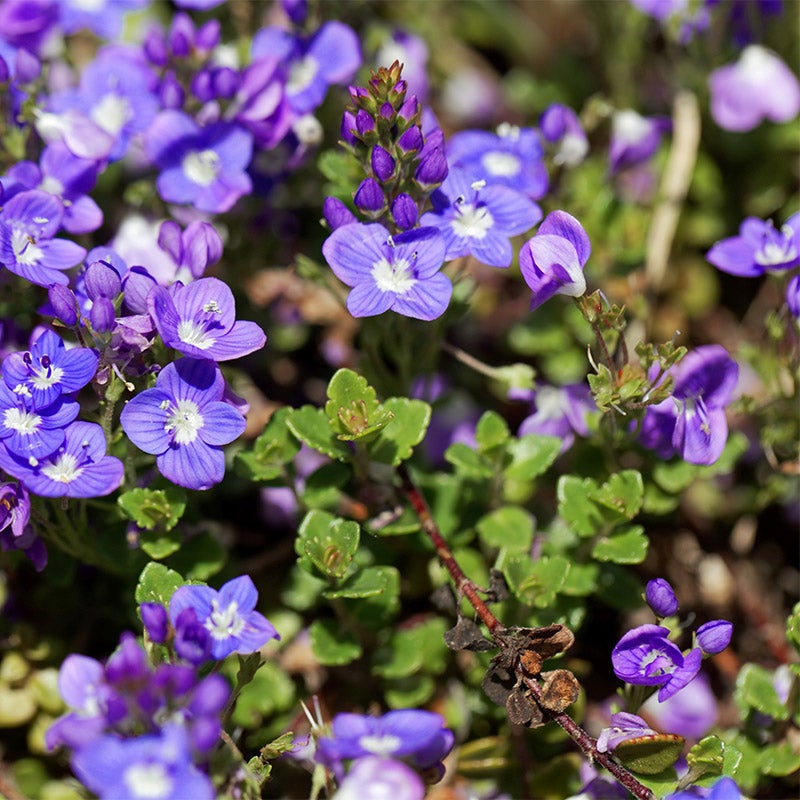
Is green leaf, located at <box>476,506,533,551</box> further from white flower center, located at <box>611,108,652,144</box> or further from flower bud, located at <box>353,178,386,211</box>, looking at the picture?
white flower center, located at <box>611,108,652,144</box>

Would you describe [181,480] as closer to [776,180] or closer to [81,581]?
[81,581]

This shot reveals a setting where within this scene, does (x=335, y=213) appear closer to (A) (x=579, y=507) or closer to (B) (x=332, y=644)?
(A) (x=579, y=507)

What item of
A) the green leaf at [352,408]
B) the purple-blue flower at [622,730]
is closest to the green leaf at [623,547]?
the purple-blue flower at [622,730]

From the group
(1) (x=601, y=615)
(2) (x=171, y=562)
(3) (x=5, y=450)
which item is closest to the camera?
(3) (x=5, y=450)

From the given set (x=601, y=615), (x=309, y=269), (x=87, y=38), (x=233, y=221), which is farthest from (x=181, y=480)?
(x=87, y=38)

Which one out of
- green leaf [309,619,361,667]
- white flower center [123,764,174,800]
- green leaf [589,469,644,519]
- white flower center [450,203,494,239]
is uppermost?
white flower center [450,203,494,239]

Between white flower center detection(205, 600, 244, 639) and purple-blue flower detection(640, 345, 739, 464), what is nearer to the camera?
white flower center detection(205, 600, 244, 639)

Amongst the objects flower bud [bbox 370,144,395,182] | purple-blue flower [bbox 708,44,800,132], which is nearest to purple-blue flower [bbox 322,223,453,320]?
flower bud [bbox 370,144,395,182]

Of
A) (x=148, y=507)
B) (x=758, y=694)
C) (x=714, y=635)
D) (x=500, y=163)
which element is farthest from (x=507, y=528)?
(x=500, y=163)
